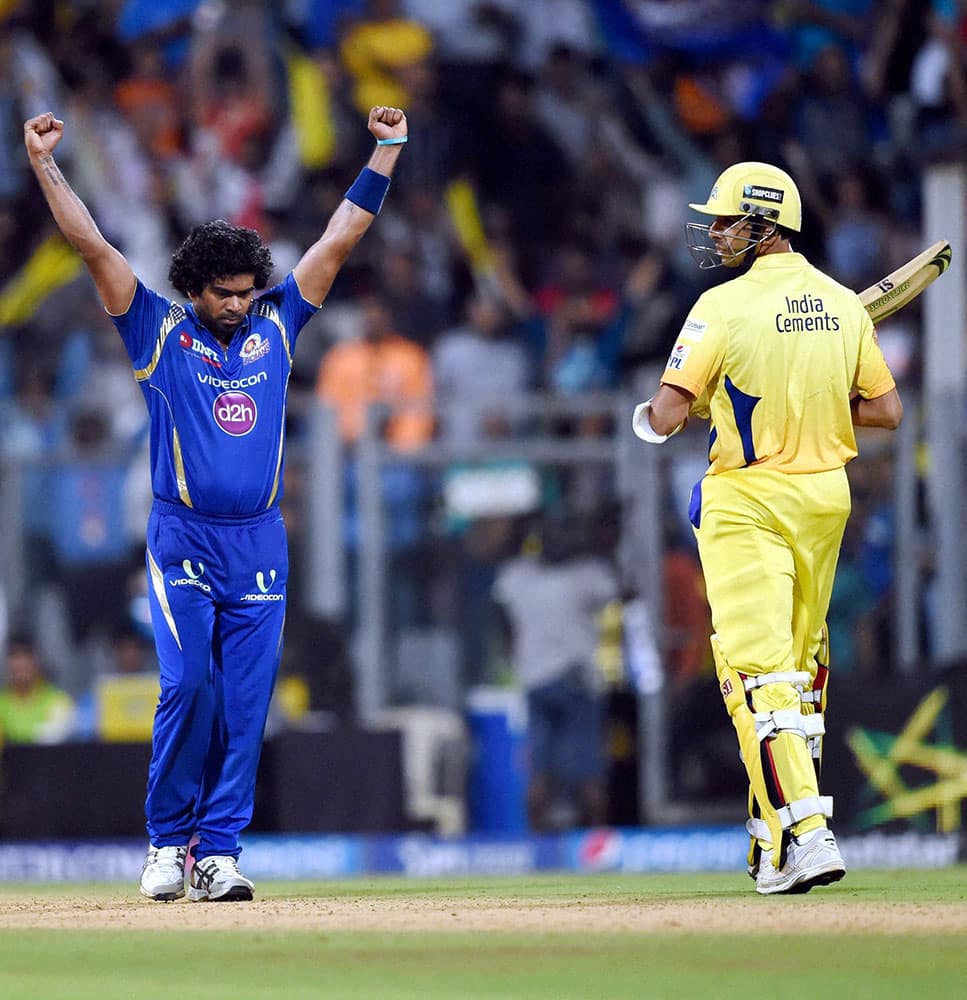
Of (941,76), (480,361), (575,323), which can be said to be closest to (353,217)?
(480,361)

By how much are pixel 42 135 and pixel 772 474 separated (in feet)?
9.06

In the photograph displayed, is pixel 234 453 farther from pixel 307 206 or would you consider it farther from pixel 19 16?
pixel 19 16

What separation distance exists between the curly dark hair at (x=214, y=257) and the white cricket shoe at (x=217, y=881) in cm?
197

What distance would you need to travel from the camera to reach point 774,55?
60.5ft

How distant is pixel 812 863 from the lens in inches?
284

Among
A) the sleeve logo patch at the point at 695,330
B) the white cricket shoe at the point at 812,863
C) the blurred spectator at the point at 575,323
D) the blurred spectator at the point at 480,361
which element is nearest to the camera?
the white cricket shoe at the point at 812,863

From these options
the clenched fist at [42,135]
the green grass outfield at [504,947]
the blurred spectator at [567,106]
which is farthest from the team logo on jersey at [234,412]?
the blurred spectator at [567,106]

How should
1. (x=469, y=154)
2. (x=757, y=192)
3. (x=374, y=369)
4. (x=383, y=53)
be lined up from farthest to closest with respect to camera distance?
(x=383, y=53) → (x=469, y=154) → (x=374, y=369) → (x=757, y=192)

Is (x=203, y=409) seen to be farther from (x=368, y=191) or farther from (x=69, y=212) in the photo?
(x=368, y=191)

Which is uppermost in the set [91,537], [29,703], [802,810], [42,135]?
[42,135]

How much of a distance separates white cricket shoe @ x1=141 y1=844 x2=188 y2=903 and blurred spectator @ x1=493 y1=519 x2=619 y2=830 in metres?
5.54

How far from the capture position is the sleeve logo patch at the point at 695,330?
7461 millimetres

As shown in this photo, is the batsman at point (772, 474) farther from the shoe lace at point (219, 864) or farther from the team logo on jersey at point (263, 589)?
the shoe lace at point (219, 864)

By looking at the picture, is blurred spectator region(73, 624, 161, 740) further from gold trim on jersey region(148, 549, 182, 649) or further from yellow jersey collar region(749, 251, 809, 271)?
yellow jersey collar region(749, 251, 809, 271)
